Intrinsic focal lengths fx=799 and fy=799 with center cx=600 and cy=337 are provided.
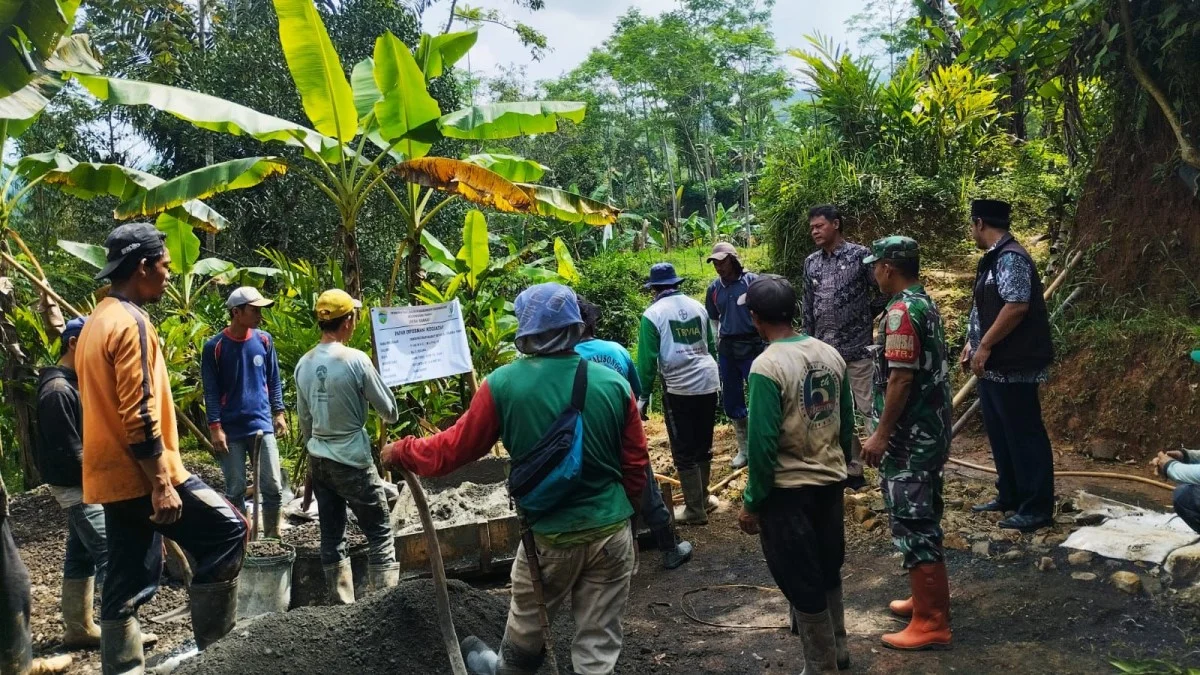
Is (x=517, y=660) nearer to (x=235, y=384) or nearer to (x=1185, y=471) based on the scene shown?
(x=1185, y=471)

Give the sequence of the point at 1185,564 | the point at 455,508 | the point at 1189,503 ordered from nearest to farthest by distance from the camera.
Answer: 1. the point at 1189,503
2. the point at 1185,564
3. the point at 455,508

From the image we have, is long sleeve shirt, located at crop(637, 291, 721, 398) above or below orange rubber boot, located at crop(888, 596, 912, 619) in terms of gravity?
above

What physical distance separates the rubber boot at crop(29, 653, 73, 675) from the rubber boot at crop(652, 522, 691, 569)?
3.54m

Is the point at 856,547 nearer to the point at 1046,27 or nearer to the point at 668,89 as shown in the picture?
the point at 1046,27

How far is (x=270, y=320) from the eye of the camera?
7457 mm

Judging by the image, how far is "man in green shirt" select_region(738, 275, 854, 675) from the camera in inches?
129

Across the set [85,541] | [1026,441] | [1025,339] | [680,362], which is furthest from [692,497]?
[85,541]

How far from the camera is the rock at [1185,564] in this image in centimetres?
396

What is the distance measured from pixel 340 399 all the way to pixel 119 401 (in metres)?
1.23

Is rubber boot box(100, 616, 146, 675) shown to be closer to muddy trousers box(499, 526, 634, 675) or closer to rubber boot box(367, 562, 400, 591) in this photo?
rubber boot box(367, 562, 400, 591)

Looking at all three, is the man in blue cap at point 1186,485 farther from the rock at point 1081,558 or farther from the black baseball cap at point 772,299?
the black baseball cap at point 772,299

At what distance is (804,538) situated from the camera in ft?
10.8

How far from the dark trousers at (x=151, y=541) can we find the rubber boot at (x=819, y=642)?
2621 millimetres

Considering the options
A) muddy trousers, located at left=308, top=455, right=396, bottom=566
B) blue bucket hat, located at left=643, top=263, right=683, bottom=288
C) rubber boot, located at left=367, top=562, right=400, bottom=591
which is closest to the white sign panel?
muddy trousers, located at left=308, top=455, right=396, bottom=566
